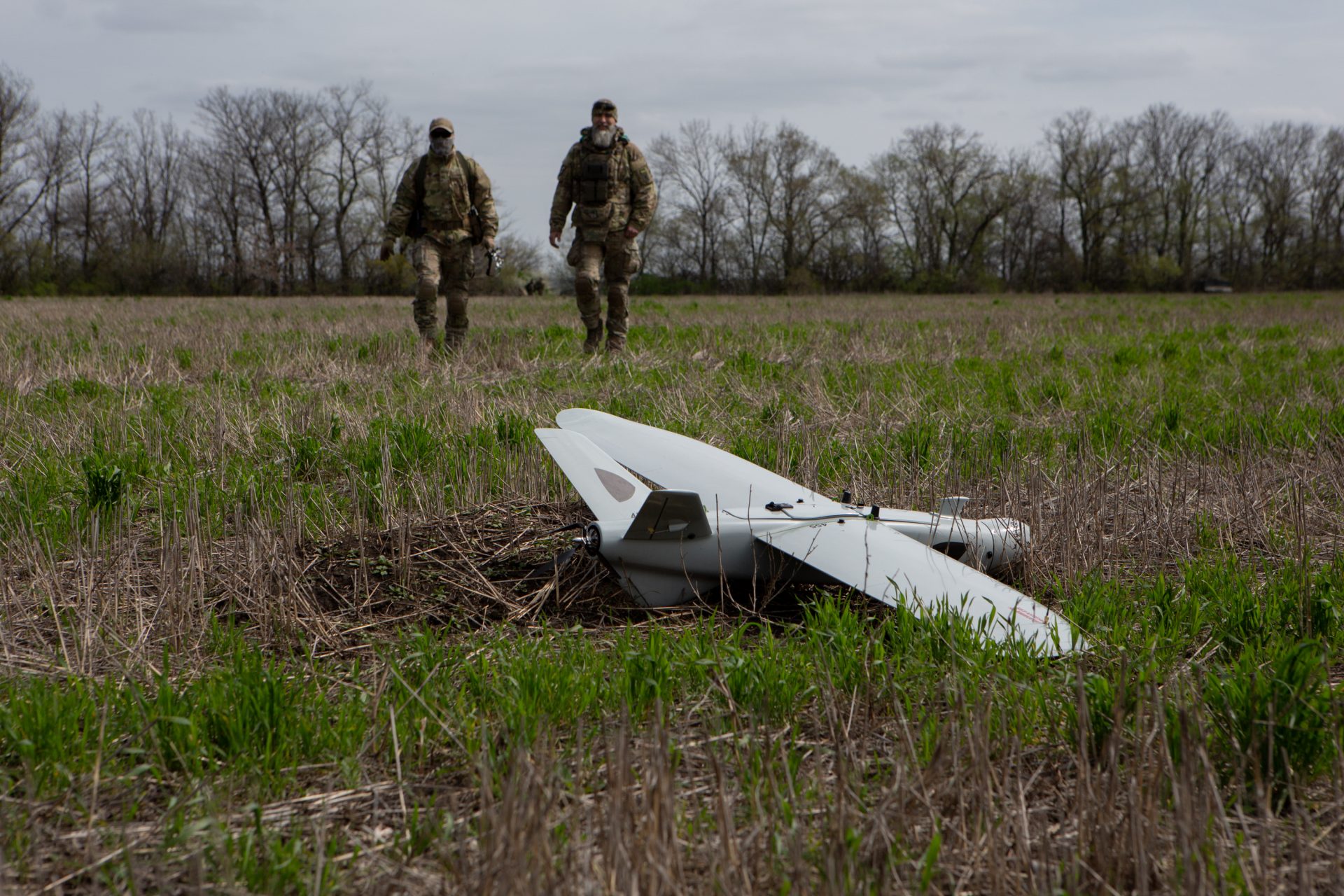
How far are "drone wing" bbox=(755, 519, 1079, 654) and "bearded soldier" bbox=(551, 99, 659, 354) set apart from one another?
23.7 feet

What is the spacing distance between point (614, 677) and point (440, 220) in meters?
8.62

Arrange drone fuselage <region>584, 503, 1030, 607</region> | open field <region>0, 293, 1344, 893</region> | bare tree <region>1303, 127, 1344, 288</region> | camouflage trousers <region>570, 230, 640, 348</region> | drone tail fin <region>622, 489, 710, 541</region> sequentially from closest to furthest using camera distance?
open field <region>0, 293, 1344, 893</region> → drone tail fin <region>622, 489, 710, 541</region> → drone fuselage <region>584, 503, 1030, 607</region> → camouflage trousers <region>570, 230, 640, 348</region> → bare tree <region>1303, 127, 1344, 288</region>

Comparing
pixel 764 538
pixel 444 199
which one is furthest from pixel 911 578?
pixel 444 199

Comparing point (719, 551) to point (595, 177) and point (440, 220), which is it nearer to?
point (595, 177)

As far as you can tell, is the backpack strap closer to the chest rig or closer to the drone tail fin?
the chest rig

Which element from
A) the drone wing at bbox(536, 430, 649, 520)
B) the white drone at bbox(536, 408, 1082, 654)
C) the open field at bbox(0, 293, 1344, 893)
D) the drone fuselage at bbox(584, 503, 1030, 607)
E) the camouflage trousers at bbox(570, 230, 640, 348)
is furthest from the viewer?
the camouflage trousers at bbox(570, 230, 640, 348)

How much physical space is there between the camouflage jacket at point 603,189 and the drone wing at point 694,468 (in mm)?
6818

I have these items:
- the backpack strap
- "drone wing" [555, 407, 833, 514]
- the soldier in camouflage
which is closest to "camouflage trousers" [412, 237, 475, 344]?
the soldier in camouflage

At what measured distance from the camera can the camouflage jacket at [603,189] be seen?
33.7 ft

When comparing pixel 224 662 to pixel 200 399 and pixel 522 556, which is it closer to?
pixel 522 556

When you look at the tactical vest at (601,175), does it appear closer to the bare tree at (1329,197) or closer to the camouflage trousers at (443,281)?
the camouflage trousers at (443,281)

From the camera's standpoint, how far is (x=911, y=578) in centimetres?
286

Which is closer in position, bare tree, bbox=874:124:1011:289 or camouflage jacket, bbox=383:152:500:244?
camouflage jacket, bbox=383:152:500:244

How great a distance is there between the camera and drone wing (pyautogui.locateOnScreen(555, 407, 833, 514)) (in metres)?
3.42
